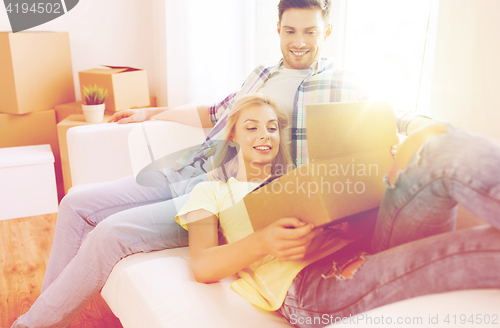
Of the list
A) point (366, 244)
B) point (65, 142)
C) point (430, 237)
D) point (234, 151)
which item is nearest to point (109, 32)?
point (65, 142)

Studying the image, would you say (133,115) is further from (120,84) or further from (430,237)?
(430,237)

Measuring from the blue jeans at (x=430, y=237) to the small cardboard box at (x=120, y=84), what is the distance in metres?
1.78

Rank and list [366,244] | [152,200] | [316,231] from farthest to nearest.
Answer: [152,200]
[366,244]
[316,231]

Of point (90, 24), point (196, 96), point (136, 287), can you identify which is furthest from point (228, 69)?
point (136, 287)

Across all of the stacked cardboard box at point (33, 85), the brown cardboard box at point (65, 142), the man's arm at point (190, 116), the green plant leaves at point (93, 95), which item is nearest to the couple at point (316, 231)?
the man's arm at point (190, 116)

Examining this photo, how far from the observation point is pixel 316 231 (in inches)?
28.8

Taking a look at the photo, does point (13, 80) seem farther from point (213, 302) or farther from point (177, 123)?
point (213, 302)

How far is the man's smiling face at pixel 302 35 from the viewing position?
4.29 feet

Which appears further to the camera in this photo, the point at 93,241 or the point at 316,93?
the point at 316,93

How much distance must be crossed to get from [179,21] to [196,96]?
1.48ft

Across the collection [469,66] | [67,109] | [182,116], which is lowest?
[67,109]

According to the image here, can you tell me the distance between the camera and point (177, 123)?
1601mm

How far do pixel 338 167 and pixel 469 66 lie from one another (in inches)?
27.1

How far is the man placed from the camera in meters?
1.02
